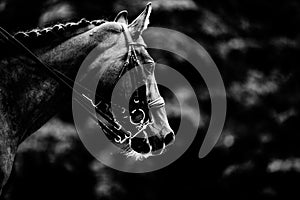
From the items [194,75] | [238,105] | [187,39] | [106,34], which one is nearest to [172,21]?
[187,39]

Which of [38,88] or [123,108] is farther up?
[123,108]

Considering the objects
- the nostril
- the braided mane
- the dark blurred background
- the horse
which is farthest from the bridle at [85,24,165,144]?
the dark blurred background

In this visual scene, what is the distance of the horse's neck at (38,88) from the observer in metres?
2.68

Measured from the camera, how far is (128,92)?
2.83 meters

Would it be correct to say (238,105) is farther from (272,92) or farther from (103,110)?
(103,110)

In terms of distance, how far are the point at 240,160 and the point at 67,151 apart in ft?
6.26

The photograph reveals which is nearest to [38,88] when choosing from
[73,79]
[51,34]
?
[73,79]

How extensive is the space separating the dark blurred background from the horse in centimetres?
243

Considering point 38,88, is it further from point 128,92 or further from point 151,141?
point 151,141

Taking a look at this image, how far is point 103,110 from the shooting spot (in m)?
2.83

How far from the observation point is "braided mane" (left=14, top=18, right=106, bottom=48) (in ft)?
8.92

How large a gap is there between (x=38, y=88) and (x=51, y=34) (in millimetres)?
312

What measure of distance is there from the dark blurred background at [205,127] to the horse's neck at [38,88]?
8.08ft

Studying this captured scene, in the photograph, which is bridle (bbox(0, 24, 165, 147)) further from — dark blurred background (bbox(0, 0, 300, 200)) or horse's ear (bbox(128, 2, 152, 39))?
dark blurred background (bbox(0, 0, 300, 200))
